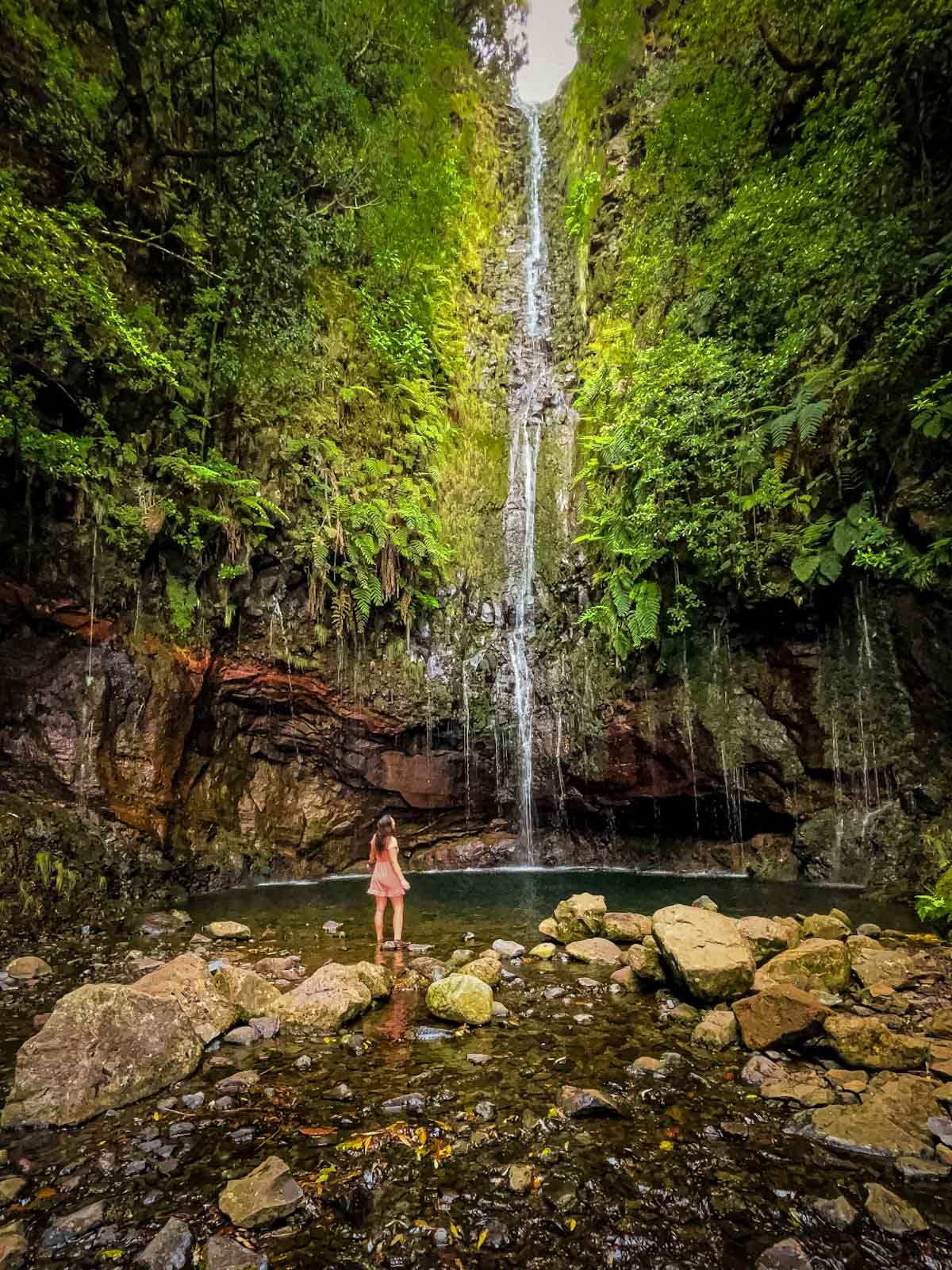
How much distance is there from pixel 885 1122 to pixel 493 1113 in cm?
203

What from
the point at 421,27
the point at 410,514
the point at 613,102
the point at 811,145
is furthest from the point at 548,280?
the point at 410,514

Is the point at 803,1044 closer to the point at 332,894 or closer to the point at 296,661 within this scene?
the point at 332,894

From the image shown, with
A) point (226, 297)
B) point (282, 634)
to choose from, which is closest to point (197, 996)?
point (282, 634)

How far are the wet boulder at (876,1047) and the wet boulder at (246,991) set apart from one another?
4.05 m

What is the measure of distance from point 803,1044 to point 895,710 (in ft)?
23.1

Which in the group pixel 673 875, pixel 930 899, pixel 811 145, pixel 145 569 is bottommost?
pixel 673 875

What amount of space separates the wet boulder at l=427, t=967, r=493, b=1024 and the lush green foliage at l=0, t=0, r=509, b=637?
7.62m

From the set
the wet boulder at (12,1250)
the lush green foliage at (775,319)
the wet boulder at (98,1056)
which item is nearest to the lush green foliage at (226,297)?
the lush green foliage at (775,319)

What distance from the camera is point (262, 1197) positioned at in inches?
93.5

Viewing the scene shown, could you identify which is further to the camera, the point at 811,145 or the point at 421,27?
the point at 421,27

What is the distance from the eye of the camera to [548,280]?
1678 centimetres

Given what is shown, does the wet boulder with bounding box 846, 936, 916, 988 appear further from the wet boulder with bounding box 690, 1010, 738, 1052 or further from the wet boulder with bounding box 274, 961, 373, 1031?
the wet boulder with bounding box 274, 961, 373, 1031

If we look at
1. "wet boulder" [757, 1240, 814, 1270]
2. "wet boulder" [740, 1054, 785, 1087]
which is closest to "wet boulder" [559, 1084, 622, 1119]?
"wet boulder" [740, 1054, 785, 1087]

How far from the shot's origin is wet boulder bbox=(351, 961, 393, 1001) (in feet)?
15.3
